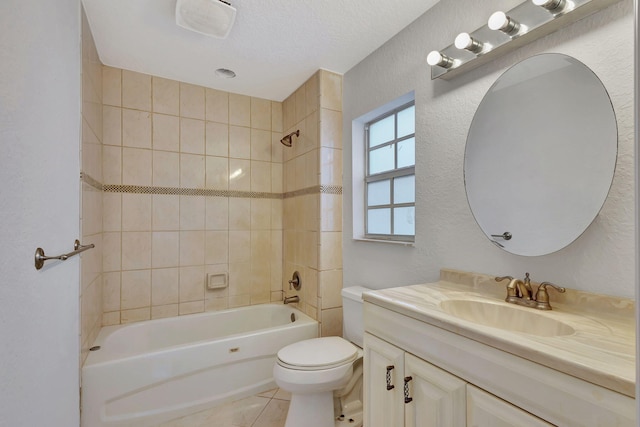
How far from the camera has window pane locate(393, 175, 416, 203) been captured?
1.79 metres

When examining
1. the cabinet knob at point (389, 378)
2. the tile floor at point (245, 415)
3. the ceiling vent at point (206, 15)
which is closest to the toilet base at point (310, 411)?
the tile floor at point (245, 415)

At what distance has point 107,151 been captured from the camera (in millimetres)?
2180

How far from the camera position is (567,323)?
874 mm

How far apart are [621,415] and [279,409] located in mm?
1771

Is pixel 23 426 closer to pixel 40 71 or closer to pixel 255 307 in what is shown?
pixel 40 71

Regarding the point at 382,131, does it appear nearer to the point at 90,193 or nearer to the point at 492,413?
the point at 492,413

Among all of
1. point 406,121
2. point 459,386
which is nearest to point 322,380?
point 459,386

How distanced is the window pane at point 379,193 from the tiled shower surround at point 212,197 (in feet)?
0.86

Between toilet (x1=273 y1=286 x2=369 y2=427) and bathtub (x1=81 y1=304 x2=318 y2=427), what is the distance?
44 cm

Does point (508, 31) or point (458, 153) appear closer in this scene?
point (508, 31)

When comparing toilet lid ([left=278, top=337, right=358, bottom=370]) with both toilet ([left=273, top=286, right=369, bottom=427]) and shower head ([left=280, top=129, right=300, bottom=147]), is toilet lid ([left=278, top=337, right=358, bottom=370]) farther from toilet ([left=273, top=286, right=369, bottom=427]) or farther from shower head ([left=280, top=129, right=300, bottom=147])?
shower head ([left=280, top=129, right=300, bottom=147])

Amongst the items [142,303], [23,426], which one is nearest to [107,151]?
[142,303]

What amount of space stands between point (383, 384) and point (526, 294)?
63 cm

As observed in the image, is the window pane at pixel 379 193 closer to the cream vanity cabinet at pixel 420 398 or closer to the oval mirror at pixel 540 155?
the oval mirror at pixel 540 155
